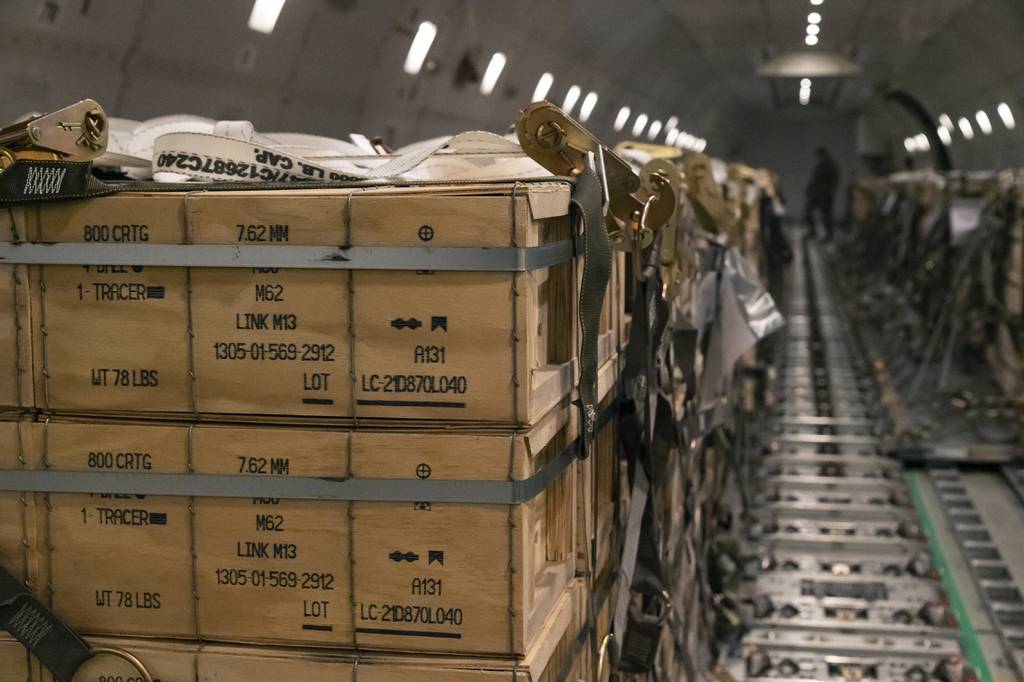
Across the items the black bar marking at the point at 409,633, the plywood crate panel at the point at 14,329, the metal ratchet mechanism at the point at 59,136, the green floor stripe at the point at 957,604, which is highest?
the metal ratchet mechanism at the point at 59,136

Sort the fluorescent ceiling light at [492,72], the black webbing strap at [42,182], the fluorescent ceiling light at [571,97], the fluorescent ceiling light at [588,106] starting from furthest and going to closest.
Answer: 1. the fluorescent ceiling light at [588,106]
2. the fluorescent ceiling light at [571,97]
3. the fluorescent ceiling light at [492,72]
4. the black webbing strap at [42,182]

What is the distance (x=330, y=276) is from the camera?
8.11 feet

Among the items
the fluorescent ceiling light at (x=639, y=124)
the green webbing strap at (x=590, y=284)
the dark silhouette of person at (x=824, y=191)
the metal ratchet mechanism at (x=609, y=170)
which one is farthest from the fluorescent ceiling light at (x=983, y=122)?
the green webbing strap at (x=590, y=284)

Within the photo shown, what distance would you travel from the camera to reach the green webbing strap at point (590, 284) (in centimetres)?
268

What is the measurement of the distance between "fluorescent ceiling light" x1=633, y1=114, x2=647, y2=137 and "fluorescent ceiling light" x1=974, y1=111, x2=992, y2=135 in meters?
7.47

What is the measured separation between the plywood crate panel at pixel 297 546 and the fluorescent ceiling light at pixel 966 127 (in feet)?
104

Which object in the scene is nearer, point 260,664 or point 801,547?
point 260,664

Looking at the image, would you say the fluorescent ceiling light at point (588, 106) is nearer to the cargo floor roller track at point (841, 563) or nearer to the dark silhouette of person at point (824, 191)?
the cargo floor roller track at point (841, 563)

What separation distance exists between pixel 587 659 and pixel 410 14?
10.1 metres

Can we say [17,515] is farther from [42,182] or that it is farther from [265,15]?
[265,15]

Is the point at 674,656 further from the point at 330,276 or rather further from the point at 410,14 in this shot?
the point at 410,14

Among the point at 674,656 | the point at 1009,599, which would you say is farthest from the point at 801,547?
the point at 674,656

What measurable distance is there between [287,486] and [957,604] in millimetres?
5914

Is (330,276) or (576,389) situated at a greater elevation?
(330,276)
